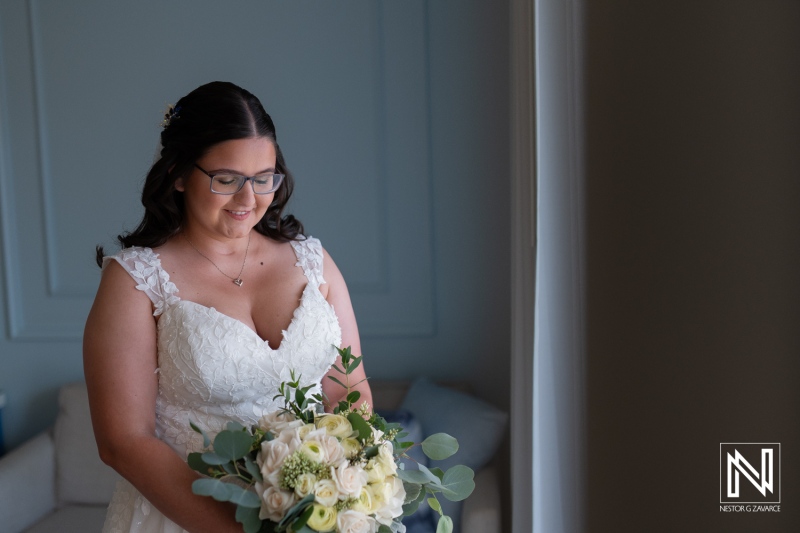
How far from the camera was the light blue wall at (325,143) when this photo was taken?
3.12m

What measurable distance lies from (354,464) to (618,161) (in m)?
0.72

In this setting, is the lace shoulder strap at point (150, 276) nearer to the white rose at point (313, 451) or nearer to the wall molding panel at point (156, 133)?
the white rose at point (313, 451)

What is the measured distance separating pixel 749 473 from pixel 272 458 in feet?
2.32

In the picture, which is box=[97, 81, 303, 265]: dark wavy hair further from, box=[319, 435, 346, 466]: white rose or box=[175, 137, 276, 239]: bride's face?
box=[319, 435, 346, 466]: white rose

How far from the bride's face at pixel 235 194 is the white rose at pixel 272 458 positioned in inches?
21.6

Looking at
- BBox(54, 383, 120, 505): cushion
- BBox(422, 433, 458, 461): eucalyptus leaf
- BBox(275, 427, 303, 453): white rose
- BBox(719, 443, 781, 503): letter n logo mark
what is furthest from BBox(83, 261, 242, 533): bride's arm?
BBox(54, 383, 120, 505): cushion

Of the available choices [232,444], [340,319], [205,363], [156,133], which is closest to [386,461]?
[232,444]

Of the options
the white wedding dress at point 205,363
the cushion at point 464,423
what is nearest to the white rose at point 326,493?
the white wedding dress at point 205,363

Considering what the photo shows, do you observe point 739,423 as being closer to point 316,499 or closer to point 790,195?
point 790,195

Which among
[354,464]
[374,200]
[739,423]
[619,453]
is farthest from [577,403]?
[374,200]

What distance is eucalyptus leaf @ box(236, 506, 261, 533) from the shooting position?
4.06 feet

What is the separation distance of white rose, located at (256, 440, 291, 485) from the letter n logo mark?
0.68 meters

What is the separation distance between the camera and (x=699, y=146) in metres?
1.25

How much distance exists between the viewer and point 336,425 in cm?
132
